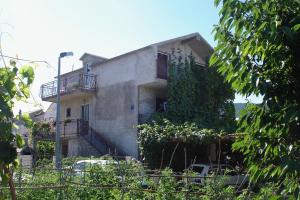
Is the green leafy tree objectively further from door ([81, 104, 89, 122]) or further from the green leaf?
door ([81, 104, 89, 122])

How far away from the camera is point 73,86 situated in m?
31.1

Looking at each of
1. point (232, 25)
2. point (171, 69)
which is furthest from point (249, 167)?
point (171, 69)

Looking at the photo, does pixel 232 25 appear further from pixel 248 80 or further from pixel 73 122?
pixel 73 122

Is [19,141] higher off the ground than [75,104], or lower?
lower

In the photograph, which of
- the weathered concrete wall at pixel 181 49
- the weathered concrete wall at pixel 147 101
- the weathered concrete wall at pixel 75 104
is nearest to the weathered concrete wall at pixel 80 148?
the weathered concrete wall at pixel 75 104

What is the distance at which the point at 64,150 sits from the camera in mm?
33344

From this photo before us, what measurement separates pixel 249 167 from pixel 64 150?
101 ft

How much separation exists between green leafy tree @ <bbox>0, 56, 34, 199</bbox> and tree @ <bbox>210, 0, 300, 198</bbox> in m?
1.79

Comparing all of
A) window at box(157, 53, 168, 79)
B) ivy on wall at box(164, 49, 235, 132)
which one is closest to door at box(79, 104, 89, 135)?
ivy on wall at box(164, 49, 235, 132)

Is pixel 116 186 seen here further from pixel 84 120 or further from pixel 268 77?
pixel 84 120

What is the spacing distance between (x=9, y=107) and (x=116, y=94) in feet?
83.3

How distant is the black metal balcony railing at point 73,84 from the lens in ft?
101

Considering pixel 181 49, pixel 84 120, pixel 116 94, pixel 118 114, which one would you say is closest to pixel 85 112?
pixel 84 120

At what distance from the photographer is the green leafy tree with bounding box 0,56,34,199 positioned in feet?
11.6
